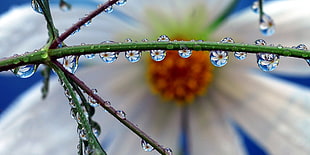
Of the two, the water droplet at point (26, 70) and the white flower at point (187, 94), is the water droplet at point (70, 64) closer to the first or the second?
the water droplet at point (26, 70)

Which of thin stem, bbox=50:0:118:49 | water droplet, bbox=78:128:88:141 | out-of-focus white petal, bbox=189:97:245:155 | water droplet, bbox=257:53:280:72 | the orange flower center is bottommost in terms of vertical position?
out-of-focus white petal, bbox=189:97:245:155

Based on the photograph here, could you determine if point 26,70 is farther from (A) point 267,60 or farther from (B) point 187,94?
(B) point 187,94

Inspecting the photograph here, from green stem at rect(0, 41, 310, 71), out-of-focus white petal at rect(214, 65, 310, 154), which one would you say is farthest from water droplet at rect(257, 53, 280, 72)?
out-of-focus white petal at rect(214, 65, 310, 154)

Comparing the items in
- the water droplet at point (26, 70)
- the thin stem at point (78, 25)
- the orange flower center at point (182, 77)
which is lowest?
the orange flower center at point (182, 77)

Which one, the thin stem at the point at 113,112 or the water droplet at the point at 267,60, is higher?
the water droplet at the point at 267,60

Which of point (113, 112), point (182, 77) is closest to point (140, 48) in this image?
point (113, 112)

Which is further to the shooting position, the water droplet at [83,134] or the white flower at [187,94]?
the white flower at [187,94]

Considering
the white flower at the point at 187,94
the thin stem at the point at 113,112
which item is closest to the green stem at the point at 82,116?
the thin stem at the point at 113,112

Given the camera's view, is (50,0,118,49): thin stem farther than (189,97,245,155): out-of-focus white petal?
No

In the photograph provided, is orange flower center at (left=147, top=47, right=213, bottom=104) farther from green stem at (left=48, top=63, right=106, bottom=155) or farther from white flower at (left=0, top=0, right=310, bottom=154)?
green stem at (left=48, top=63, right=106, bottom=155)
